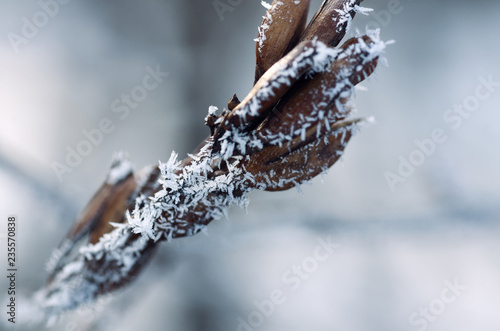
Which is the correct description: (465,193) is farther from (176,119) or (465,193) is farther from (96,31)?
(96,31)

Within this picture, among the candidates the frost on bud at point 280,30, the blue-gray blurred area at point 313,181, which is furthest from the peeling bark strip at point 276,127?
the blue-gray blurred area at point 313,181

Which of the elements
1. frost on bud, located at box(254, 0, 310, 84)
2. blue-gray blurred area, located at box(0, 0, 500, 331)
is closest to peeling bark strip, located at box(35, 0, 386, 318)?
frost on bud, located at box(254, 0, 310, 84)

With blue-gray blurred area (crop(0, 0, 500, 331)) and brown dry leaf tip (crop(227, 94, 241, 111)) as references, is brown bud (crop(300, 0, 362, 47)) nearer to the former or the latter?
brown dry leaf tip (crop(227, 94, 241, 111))

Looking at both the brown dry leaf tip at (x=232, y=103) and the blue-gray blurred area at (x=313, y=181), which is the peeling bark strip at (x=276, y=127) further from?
the blue-gray blurred area at (x=313, y=181)

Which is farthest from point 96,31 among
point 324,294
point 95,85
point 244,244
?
point 324,294

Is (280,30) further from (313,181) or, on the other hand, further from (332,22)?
(313,181)

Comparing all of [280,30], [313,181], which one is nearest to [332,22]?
[280,30]

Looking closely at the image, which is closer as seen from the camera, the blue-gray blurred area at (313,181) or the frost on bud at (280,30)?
the frost on bud at (280,30)
